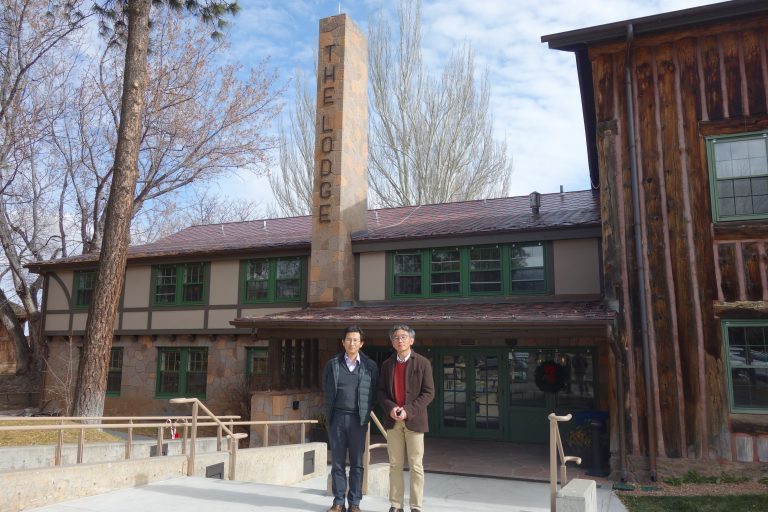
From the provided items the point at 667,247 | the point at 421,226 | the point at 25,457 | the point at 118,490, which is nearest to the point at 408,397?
the point at 118,490

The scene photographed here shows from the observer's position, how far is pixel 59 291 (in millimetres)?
17750

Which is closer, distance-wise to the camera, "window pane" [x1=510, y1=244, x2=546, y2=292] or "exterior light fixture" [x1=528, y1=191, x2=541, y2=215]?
"window pane" [x1=510, y1=244, x2=546, y2=292]

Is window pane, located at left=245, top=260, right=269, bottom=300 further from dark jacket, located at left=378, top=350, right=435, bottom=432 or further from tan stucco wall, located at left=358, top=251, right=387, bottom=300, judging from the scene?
dark jacket, located at left=378, top=350, right=435, bottom=432

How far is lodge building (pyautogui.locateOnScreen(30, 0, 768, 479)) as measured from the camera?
875 centimetres

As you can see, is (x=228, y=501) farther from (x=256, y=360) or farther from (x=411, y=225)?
(x=411, y=225)

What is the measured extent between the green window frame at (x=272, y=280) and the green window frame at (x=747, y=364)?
30.3ft

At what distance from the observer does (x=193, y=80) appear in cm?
2214

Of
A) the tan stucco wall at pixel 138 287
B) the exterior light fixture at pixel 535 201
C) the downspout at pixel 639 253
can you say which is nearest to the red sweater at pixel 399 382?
the downspout at pixel 639 253

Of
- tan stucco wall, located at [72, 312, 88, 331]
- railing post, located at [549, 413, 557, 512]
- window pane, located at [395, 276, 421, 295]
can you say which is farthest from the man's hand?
tan stucco wall, located at [72, 312, 88, 331]

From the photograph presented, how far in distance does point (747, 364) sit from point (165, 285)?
13693 millimetres

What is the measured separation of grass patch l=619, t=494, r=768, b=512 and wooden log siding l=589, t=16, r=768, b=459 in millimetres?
948

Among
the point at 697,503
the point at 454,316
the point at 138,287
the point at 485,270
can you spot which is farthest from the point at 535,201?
the point at 138,287

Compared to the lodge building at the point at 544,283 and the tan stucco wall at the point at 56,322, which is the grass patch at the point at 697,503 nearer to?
the lodge building at the point at 544,283

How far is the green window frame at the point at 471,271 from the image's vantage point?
12141 millimetres
